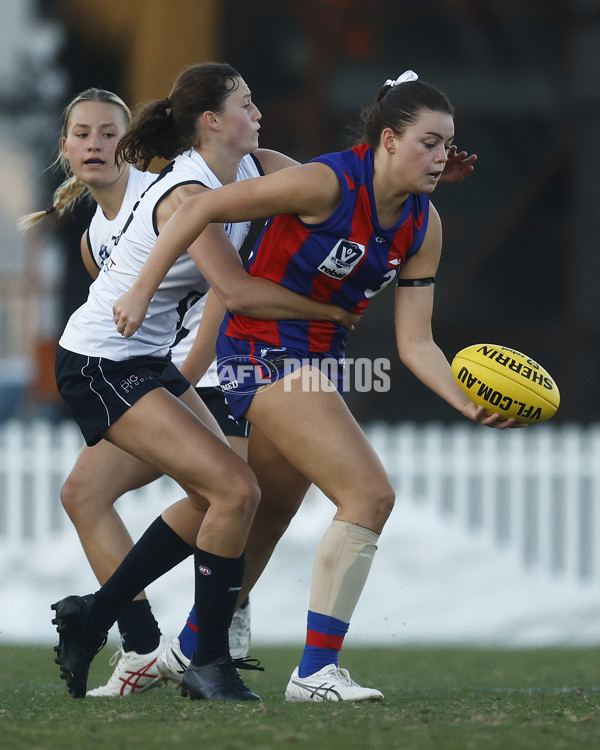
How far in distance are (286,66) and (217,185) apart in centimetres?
1166

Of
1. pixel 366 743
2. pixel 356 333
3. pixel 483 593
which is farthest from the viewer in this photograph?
pixel 356 333

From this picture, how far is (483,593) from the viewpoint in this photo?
376 inches

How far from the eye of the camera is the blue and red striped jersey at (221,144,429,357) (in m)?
4.00

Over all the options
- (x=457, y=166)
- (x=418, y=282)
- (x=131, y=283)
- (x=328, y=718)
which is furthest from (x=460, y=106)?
(x=328, y=718)

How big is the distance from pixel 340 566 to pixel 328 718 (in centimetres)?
66

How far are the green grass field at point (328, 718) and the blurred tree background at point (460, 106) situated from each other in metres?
9.57

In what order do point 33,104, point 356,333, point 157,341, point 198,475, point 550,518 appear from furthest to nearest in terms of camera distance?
point 33,104 < point 356,333 < point 550,518 < point 157,341 < point 198,475

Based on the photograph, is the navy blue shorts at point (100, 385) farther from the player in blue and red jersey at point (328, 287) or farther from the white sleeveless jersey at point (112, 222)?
the white sleeveless jersey at point (112, 222)

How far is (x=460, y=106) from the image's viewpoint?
15.1m

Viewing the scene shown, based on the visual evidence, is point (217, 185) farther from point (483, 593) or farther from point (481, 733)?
point (483, 593)

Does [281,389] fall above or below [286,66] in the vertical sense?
below

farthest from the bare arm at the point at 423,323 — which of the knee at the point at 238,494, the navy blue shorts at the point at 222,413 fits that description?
the navy blue shorts at the point at 222,413

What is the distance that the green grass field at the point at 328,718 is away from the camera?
117 inches

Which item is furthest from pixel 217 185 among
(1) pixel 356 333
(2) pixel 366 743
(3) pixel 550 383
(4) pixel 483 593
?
(1) pixel 356 333
